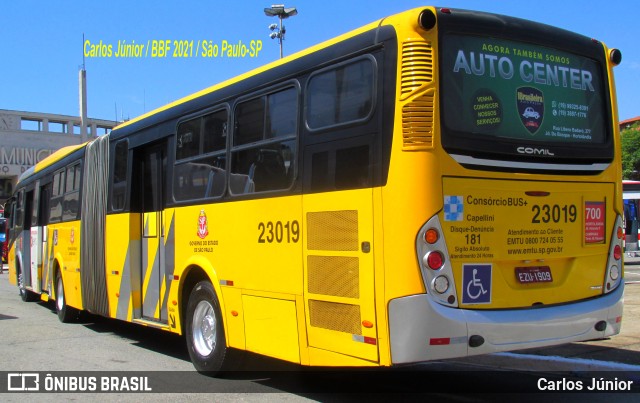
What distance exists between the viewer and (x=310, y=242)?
5746 mm

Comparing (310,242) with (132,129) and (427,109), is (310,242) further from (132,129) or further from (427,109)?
(132,129)

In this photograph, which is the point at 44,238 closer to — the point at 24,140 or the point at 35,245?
the point at 35,245

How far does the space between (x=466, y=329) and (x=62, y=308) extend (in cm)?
978

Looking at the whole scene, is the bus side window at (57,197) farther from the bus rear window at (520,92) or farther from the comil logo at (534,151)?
the comil logo at (534,151)

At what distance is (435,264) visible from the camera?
493 cm

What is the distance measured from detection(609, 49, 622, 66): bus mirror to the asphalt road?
3219mm

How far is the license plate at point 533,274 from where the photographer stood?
5.37 metres

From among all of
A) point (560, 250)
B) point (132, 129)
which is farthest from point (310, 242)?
point (132, 129)

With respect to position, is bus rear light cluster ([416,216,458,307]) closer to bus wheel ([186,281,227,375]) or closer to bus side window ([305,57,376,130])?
bus side window ([305,57,376,130])

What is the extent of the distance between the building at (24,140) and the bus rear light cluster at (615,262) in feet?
150

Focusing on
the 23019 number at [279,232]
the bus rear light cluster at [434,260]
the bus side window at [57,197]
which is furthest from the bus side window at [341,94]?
the bus side window at [57,197]

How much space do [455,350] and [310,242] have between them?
160 cm

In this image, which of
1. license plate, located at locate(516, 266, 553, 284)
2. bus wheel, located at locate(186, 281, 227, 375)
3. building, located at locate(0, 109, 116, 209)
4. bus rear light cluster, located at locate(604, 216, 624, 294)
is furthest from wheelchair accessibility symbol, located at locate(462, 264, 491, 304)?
building, located at locate(0, 109, 116, 209)

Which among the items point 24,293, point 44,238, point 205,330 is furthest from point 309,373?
point 24,293
